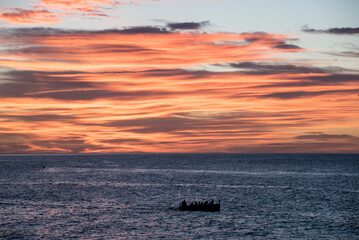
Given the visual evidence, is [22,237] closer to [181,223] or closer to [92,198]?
[181,223]

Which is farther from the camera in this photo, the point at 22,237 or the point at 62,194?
the point at 62,194

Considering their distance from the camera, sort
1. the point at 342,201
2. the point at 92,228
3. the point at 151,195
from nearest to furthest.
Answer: the point at 92,228
the point at 342,201
the point at 151,195

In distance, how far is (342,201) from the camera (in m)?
82.0

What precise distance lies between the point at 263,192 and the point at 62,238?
5709 cm

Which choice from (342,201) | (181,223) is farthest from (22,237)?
(342,201)

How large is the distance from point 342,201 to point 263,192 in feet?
62.9

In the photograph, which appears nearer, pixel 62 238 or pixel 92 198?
pixel 62 238

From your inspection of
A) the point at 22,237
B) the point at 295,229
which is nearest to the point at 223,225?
the point at 295,229

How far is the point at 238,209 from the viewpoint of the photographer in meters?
71.1

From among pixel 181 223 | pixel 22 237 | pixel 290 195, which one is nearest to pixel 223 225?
pixel 181 223

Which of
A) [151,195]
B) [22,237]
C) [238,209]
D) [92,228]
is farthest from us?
[151,195]

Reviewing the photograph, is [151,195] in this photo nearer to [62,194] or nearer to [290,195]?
[62,194]

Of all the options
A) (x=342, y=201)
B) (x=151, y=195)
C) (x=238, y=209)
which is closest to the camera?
(x=238, y=209)

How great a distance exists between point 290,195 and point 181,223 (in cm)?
4138
